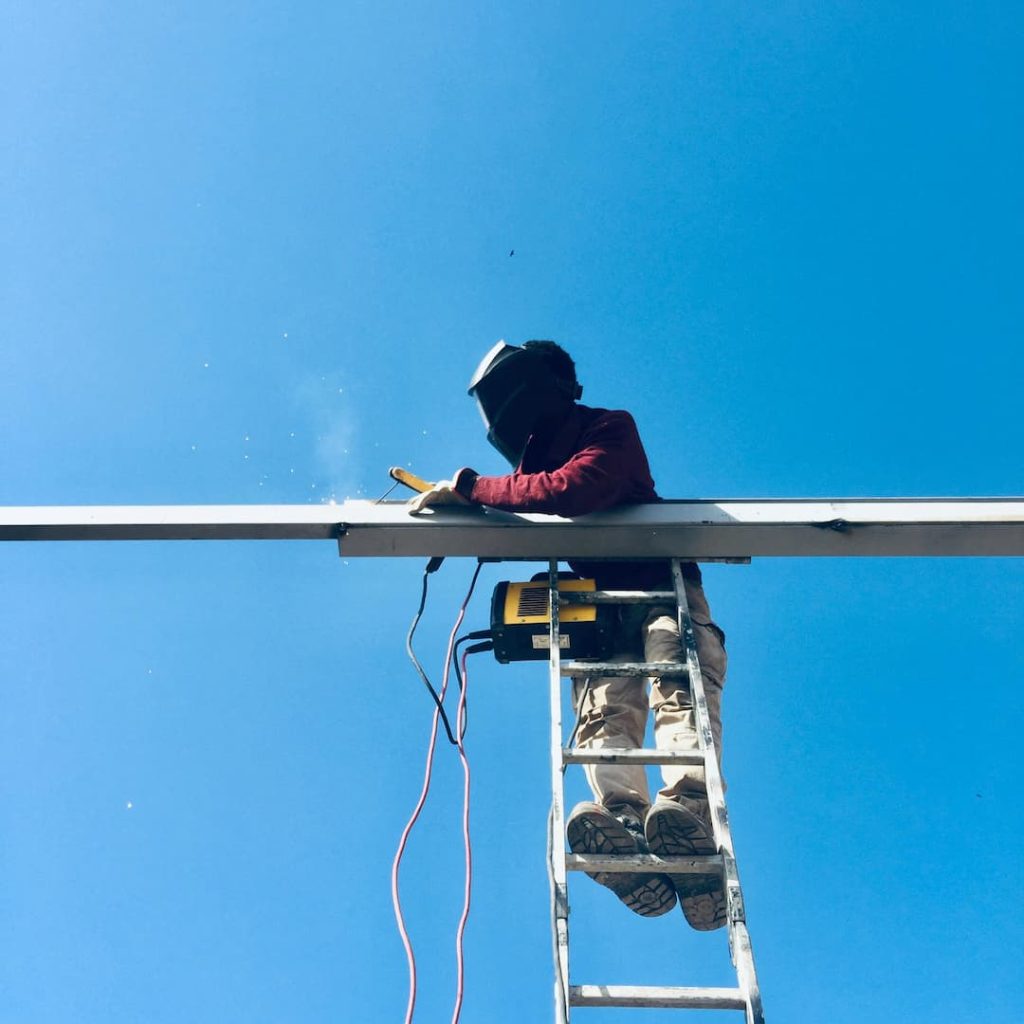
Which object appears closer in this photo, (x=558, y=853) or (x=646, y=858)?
(x=558, y=853)

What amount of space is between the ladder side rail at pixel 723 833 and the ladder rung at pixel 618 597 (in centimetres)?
7

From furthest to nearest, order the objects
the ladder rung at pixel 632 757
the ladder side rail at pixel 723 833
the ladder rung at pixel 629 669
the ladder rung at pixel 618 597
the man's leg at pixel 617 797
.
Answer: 1. the ladder rung at pixel 618 597
2. the ladder rung at pixel 629 669
3. the ladder rung at pixel 632 757
4. the man's leg at pixel 617 797
5. the ladder side rail at pixel 723 833

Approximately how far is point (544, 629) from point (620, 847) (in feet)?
3.63

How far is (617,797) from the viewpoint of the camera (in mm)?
3793

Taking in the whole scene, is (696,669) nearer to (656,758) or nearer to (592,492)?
(656,758)

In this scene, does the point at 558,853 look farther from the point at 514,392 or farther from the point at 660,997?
the point at 514,392

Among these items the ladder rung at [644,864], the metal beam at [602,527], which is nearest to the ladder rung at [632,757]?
the ladder rung at [644,864]

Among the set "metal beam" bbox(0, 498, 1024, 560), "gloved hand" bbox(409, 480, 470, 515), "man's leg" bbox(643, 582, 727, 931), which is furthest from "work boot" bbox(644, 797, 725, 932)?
"gloved hand" bbox(409, 480, 470, 515)

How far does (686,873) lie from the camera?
347 cm

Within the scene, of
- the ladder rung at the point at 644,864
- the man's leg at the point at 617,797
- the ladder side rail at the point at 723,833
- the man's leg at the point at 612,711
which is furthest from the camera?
the man's leg at the point at 612,711

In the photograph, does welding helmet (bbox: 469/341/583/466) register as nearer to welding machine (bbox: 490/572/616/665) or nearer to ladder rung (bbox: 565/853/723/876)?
welding machine (bbox: 490/572/616/665)

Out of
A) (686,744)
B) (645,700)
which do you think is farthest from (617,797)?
(645,700)

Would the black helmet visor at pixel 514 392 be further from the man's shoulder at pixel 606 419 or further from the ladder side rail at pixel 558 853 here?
the ladder side rail at pixel 558 853

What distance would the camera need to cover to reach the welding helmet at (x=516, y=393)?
5.06 meters
